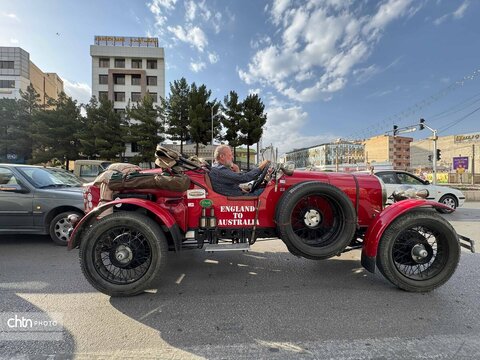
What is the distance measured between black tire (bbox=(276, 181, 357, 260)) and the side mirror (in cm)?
483

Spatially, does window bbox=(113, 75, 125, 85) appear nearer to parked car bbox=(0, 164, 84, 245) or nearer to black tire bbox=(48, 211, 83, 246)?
parked car bbox=(0, 164, 84, 245)

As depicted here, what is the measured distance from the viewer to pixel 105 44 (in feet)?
141

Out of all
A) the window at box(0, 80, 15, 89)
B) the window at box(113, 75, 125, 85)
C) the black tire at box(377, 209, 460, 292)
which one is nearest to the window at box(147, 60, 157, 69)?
the window at box(113, 75, 125, 85)

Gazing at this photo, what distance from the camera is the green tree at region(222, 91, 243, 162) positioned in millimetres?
28078

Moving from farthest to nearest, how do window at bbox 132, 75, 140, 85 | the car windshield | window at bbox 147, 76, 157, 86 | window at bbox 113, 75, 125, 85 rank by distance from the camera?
window at bbox 147, 76, 157, 86 → window at bbox 132, 75, 140, 85 → window at bbox 113, 75, 125, 85 → the car windshield

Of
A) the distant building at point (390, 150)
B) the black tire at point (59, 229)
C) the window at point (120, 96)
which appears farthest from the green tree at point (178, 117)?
the distant building at point (390, 150)

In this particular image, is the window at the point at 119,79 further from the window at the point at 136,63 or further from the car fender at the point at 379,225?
the car fender at the point at 379,225

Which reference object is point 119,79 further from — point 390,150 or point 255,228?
point 390,150

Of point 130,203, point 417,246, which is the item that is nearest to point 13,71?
point 130,203

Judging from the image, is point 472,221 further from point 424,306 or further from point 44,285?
point 44,285

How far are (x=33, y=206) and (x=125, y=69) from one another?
43.6 m

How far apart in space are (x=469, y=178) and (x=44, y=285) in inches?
2090

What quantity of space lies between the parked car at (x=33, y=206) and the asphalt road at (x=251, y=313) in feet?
3.25

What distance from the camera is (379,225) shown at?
3.15m
